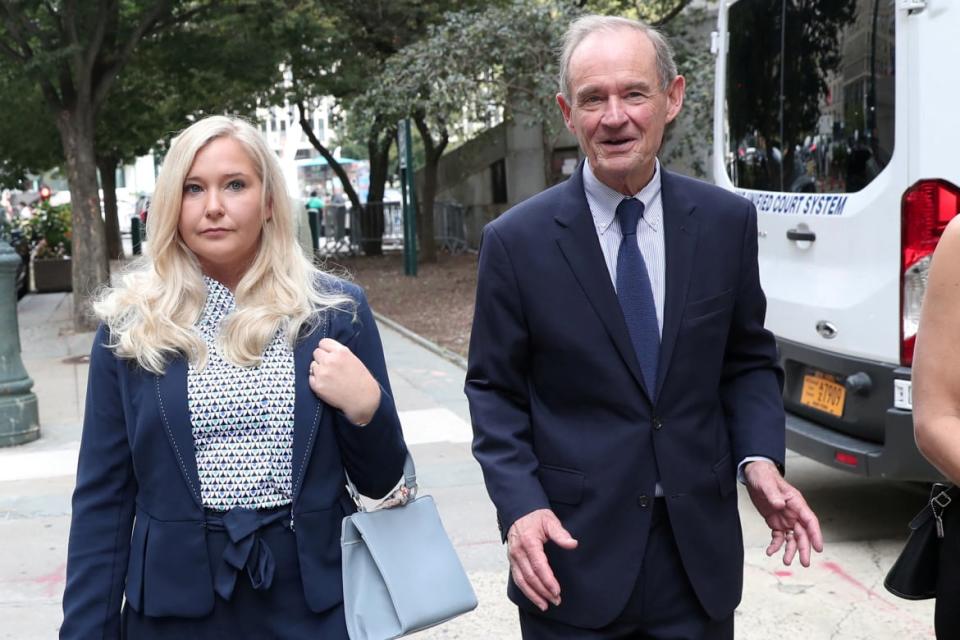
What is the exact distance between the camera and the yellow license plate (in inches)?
213

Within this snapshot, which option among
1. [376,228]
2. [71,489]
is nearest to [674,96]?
[71,489]

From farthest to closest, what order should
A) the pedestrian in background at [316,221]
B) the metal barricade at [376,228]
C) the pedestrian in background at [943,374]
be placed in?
the pedestrian in background at [316,221]
the metal barricade at [376,228]
the pedestrian in background at [943,374]

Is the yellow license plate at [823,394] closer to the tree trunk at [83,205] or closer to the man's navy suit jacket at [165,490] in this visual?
the man's navy suit jacket at [165,490]

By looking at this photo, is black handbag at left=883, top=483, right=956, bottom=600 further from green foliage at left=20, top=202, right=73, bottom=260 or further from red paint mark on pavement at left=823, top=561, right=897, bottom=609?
green foliage at left=20, top=202, right=73, bottom=260

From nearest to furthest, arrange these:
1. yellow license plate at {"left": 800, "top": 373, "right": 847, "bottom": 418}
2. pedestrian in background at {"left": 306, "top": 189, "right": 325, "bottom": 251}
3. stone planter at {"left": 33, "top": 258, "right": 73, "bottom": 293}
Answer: yellow license plate at {"left": 800, "top": 373, "right": 847, "bottom": 418} < stone planter at {"left": 33, "top": 258, "right": 73, "bottom": 293} < pedestrian in background at {"left": 306, "top": 189, "right": 325, "bottom": 251}

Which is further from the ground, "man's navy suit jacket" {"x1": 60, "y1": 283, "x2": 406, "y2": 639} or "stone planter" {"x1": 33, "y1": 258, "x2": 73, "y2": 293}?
"man's navy suit jacket" {"x1": 60, "y1": 283, "x2": 406, "y2": 639}

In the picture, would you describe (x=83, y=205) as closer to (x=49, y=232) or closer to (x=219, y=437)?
(x=49, y=232)

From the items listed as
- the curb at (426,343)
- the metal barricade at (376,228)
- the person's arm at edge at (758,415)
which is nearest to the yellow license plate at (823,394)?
the person's arm at edge at (758,415)

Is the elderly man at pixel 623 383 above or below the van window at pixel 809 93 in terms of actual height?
below

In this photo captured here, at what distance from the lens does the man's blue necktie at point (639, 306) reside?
260 cm

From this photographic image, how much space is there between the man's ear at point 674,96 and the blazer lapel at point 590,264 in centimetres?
24

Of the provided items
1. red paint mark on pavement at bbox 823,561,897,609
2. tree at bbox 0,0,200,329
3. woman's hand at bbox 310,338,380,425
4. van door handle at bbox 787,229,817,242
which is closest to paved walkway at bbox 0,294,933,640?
red paint mark on pavement at bbox 823,561,897,609

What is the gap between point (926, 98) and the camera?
4766 mm

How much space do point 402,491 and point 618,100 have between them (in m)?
0.93
